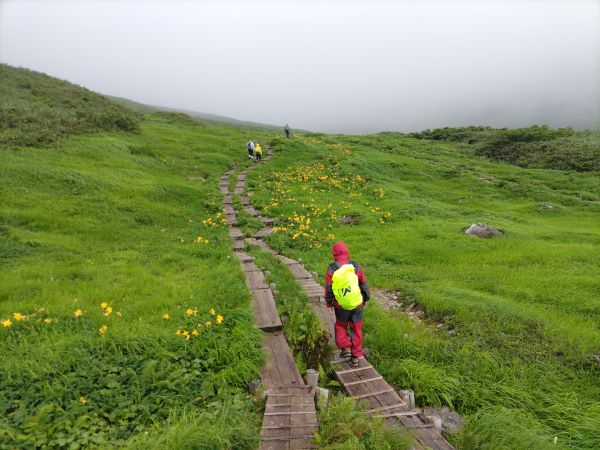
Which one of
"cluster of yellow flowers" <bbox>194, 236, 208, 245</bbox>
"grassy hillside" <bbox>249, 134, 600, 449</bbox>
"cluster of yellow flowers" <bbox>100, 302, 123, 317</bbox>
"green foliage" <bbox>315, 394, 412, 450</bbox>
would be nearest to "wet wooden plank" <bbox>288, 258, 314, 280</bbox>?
"grassy hillside" <bbox>249, 134, 600, 449</bbox>

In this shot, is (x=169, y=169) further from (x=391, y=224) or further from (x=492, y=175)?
(x=492, y=175)

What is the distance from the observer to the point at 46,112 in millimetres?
24781

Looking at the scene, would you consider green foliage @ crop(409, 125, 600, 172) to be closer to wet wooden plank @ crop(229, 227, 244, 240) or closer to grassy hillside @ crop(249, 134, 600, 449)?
grassy hillside @ crop(249, 134, 600, 449)

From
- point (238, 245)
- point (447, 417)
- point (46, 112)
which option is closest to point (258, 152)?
point (46, 112)

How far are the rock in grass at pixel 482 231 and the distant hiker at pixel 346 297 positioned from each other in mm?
10489

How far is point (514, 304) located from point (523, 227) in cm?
977

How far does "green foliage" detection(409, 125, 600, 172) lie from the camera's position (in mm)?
34750

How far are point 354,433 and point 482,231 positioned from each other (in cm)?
1301

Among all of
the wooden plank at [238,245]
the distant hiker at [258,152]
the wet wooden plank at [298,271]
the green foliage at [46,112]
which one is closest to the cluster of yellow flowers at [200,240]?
the wooden plank at [238,245]

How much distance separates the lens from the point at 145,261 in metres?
11.1

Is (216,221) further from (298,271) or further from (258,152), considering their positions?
(258,152)

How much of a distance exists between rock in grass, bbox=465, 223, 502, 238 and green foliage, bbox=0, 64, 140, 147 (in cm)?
2279

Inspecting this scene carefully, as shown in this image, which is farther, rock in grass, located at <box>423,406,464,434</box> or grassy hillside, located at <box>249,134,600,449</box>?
grassy hillside, located at <box>249,134,600,449</box>

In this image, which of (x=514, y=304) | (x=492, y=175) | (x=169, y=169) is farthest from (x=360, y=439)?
(x=492, y=175)
